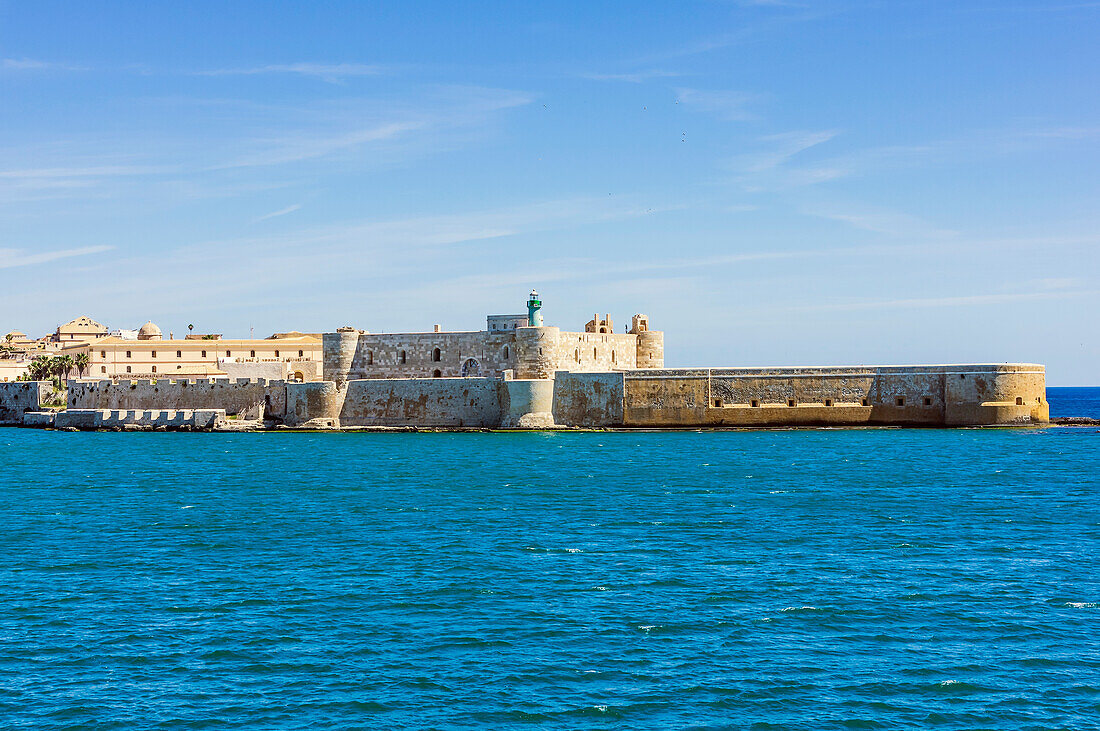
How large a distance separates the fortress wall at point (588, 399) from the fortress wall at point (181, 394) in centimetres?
1264

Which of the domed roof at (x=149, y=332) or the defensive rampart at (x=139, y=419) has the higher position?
the domed roof at (x=149, y=332)

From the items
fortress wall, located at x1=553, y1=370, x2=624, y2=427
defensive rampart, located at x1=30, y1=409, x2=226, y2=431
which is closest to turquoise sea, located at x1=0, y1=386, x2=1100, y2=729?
fortress wall, located at x1=553, y1=370, x2=624, y2=427

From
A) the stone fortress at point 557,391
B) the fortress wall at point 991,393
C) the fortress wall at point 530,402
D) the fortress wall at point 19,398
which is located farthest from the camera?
the fortress wall at point 19,398

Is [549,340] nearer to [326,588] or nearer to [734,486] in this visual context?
[734,486]

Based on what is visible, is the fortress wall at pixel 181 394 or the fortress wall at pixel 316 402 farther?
the fortress wall at pixel 181 394

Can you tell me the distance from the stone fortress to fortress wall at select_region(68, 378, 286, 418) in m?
0.06

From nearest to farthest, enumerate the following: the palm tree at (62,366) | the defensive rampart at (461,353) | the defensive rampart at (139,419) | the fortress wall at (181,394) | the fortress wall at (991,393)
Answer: the fortress wall at (991,393)
the defensive rampart at (461,353)
the fortress wall at (181,394)
the defensive rampart at (139,419)
the palm tree at (62,366)

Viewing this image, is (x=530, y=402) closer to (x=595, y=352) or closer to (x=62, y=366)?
(x=595, y=352)

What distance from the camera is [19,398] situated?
189ft

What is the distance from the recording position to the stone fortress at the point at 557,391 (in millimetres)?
42188

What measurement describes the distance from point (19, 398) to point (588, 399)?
31.8 metres

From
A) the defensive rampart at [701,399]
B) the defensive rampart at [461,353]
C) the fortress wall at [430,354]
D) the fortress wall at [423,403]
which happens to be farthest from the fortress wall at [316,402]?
the fortress wall at [430,354]

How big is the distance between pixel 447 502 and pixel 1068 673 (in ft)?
51.3

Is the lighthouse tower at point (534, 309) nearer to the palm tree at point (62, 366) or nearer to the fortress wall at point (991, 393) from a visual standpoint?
the fortress wall at point (991, 393)
